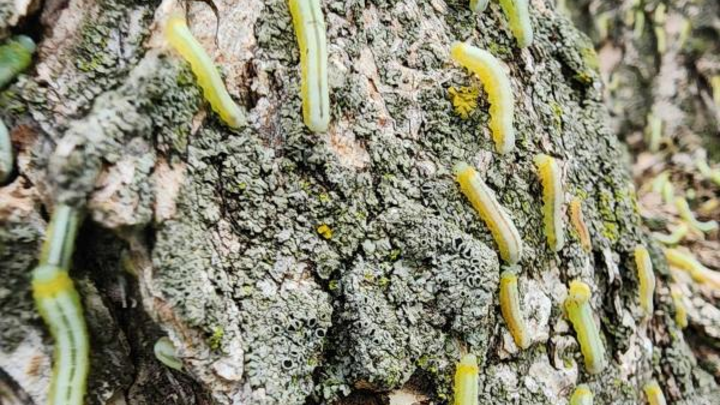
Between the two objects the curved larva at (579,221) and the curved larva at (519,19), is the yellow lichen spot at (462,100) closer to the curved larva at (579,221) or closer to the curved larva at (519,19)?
the curved larva at (519,19)

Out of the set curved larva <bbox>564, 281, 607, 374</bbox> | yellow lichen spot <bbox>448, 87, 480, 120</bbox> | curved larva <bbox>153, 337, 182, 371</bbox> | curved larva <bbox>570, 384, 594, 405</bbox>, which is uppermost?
yellow lichen spot <bbox>448, 87, 480, 120</bbox>

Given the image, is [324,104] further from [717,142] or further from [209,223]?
[717,142]

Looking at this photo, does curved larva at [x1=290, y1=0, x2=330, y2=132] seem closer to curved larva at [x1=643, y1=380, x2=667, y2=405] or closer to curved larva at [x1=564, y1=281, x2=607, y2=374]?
curved larva at [x1=564, y1=281, x2=607, y2=374]

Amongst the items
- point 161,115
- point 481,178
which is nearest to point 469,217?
point 481,178

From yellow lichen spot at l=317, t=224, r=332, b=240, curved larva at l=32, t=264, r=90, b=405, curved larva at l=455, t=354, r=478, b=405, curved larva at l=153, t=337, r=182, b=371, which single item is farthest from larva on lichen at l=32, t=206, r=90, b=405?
curved larva at l=455, t=354, r=478, b=405

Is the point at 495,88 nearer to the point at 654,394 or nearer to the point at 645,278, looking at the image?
the point at 645,278

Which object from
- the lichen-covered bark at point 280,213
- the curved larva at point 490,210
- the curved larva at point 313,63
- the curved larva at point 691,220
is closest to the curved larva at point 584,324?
the lichen-covered bark at point 280,213
